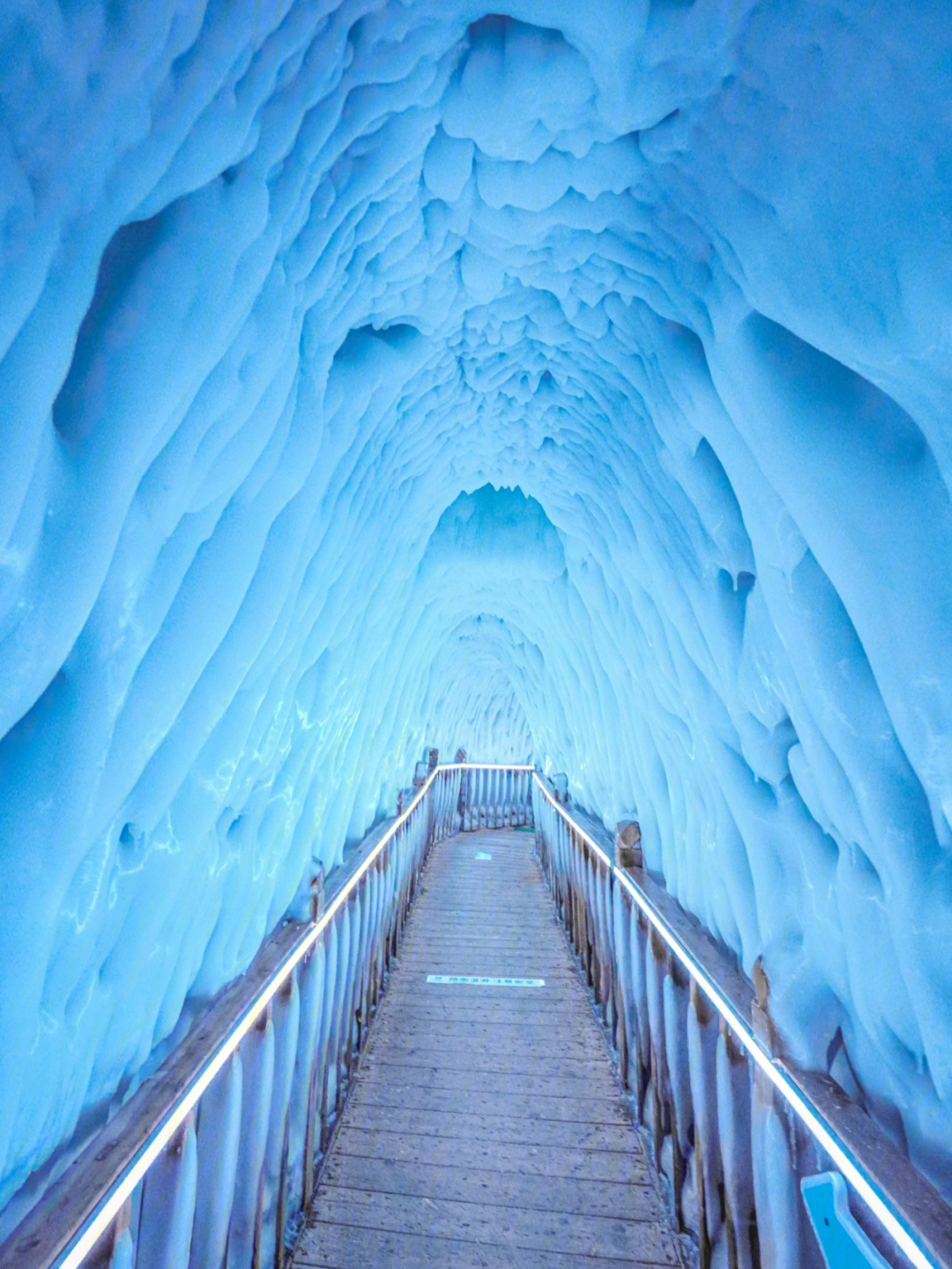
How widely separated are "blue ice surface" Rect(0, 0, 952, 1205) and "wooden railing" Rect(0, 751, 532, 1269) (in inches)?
8.8

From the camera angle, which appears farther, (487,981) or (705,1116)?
(487,981)

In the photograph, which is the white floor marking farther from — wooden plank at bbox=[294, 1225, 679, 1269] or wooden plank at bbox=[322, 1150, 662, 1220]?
wooden plank at bbox=[294, 1225, 679, 1269]

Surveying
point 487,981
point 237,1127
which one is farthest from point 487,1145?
point 487,981

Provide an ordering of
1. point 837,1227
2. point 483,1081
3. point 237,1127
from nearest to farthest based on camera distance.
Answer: point 837,1227
point 237,1127
point 483,1081

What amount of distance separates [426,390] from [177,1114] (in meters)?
3.08

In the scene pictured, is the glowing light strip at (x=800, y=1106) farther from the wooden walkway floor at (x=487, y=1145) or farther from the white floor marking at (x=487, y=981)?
the white floor marking at (x=487, y=981)

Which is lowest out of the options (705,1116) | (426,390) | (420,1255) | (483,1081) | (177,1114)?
(420,1255)

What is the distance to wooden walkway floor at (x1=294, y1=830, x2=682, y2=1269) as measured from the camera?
295cm

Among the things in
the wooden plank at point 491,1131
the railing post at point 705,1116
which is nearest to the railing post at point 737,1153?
the railing post at point 705,1116

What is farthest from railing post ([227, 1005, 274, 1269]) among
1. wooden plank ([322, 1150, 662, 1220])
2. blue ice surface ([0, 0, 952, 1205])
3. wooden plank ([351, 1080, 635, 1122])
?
wooden plank ([351, 1080, 635, 1122])

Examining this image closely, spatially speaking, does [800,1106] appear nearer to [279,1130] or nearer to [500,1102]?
[279,1130]

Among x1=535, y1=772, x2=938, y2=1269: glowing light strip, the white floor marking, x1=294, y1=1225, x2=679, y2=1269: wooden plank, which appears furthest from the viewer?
the white floor marking

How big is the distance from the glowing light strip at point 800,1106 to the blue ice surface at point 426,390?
18 centimetres

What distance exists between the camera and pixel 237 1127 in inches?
91.8
